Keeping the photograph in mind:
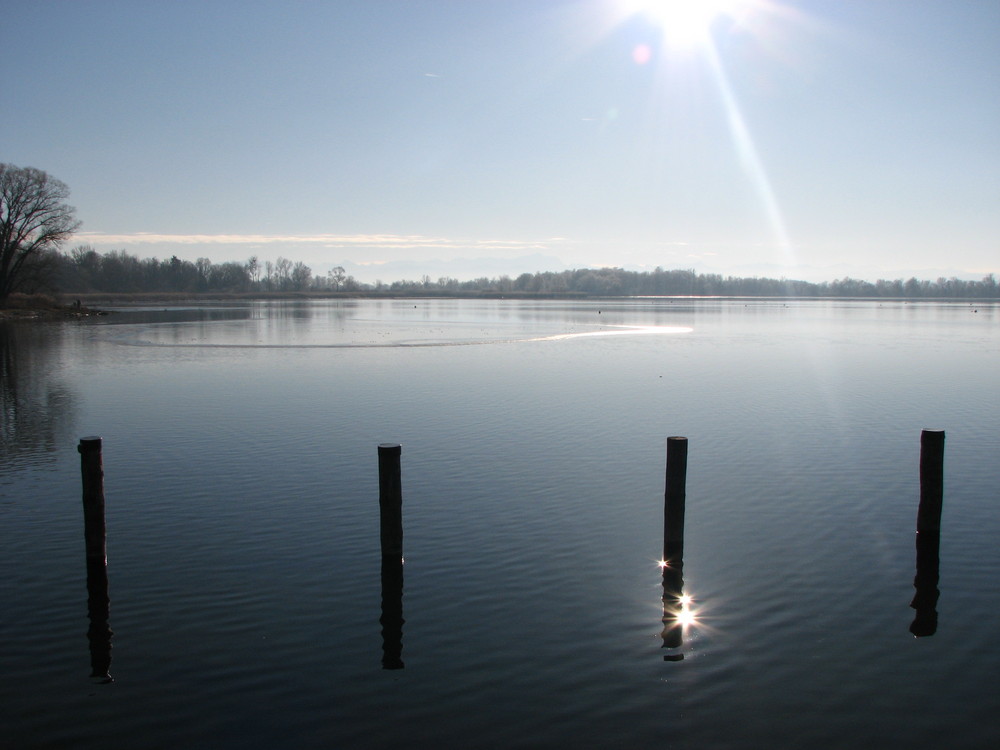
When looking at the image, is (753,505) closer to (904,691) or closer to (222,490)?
(904,691)

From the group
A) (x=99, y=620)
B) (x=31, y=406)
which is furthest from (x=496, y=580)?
(x=31, y=406)

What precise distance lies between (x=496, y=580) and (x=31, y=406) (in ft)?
69.1

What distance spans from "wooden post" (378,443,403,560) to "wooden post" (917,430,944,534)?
27.0 feet

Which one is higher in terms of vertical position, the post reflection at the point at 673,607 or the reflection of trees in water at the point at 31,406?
the reflection of trees in water at the point at 31,406

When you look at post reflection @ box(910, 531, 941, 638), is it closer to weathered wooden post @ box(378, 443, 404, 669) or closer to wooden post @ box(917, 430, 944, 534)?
wooden post @ box(917, 430, 944, 534)

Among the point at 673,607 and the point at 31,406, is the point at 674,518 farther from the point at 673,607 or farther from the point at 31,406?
the point at 31,406

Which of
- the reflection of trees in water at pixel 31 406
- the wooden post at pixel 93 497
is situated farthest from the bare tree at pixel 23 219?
the wooden post at pixel 93 497

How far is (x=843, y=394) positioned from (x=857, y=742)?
24328 millimetres

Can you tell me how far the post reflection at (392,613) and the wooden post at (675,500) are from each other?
4024 millimetres

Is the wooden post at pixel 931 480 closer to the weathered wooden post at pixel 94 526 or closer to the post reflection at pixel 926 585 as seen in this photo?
the post reflection at pixel 926 585

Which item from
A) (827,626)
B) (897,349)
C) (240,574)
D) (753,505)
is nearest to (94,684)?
(240,574)

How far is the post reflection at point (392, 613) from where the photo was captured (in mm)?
8859

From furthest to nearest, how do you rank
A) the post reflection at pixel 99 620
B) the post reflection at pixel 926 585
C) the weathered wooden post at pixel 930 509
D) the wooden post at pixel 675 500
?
the weathered wooden post at pixel 930 509 → the wooden post at pixel 675 500 → the post reflection at pixel 926 585 → the post reflection at pixel 99 620

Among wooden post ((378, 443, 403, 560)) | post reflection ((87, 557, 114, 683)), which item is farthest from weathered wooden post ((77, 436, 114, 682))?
wooden post ((378, 443, 403, 560))
